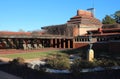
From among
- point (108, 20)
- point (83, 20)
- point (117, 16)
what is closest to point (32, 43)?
point (83, 20)

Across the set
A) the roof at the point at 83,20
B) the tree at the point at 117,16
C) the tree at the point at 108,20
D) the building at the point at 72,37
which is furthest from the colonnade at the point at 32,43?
the tree at the point at 117,16

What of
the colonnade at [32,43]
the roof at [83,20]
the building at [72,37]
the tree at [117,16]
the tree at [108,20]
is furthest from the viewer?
the tree at [117,16]

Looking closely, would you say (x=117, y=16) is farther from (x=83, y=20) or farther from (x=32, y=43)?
(x=32, y=43)

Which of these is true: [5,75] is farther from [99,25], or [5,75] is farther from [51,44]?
[99,25]

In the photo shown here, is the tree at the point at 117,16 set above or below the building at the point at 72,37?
above

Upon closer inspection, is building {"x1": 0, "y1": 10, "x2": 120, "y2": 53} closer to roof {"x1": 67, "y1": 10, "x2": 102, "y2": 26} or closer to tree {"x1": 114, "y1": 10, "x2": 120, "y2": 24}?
roof {"x1": 67, "y1": 10, "x2": 102, "y2": 26}

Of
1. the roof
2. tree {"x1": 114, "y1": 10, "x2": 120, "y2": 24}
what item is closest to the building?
the roof

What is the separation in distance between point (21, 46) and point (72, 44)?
32.1 ft

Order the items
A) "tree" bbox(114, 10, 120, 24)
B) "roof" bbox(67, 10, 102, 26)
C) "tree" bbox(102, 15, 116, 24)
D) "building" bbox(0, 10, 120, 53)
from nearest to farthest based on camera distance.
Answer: "building" bbox(0, 10, 120, 53), "roof" bbox(67, 10, 102, 26), "tree" bbox(102, 15, 116, 24), "tree" bbox(114, 10, 120, 24)

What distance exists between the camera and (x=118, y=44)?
116ft

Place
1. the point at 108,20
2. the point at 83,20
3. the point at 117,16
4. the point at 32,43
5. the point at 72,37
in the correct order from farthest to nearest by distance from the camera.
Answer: the point at 117,16 < the point at 108,20 < the point at 83,20 < the point at 72,37 < the point at 32,43

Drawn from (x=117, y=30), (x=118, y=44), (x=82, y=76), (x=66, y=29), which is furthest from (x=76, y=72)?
(x=66, y=29)

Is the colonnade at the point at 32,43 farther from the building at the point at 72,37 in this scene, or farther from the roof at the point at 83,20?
the roof at the point at 83,20

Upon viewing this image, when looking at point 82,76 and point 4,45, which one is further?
point 4,45
